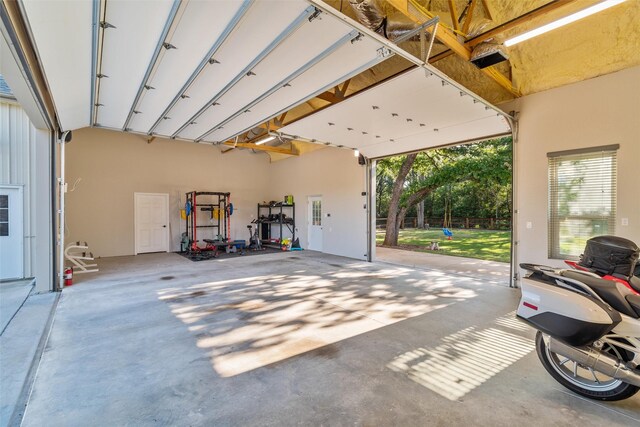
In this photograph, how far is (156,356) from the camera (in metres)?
2.82

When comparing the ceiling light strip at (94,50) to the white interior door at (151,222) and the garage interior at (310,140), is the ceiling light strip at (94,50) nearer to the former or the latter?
the garage interior at (310,140)

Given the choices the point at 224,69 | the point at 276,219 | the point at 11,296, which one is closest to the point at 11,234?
the point at 11,296

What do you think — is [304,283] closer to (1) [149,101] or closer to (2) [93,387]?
(2) [93,387]

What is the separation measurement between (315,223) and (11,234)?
7.35 m

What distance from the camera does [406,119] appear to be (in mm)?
5305

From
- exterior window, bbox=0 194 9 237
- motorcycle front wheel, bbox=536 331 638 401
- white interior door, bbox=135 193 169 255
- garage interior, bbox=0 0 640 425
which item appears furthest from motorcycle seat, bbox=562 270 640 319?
white interior door, bbox=135 193 169 255

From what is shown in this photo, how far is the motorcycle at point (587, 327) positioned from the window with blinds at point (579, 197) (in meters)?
2.58

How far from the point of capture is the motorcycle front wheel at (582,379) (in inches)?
82.0

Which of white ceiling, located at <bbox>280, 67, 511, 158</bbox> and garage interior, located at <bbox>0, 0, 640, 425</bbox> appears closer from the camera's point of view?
garage interior, located at <bbox>0, 0, 640, 425</bbox>

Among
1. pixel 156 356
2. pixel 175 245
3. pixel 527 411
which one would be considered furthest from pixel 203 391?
pixel 175 245

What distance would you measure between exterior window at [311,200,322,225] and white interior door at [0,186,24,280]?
7.17 meters

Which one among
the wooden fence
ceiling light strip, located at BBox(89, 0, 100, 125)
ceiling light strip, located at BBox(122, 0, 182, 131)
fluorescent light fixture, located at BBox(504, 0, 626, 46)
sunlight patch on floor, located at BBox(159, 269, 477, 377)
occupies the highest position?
fluorescent light fixture, located at BBox(504, 0, 626, 46)

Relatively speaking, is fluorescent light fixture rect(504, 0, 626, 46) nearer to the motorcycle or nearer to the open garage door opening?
the motorcycle

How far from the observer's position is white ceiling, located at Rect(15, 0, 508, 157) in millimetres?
2662
